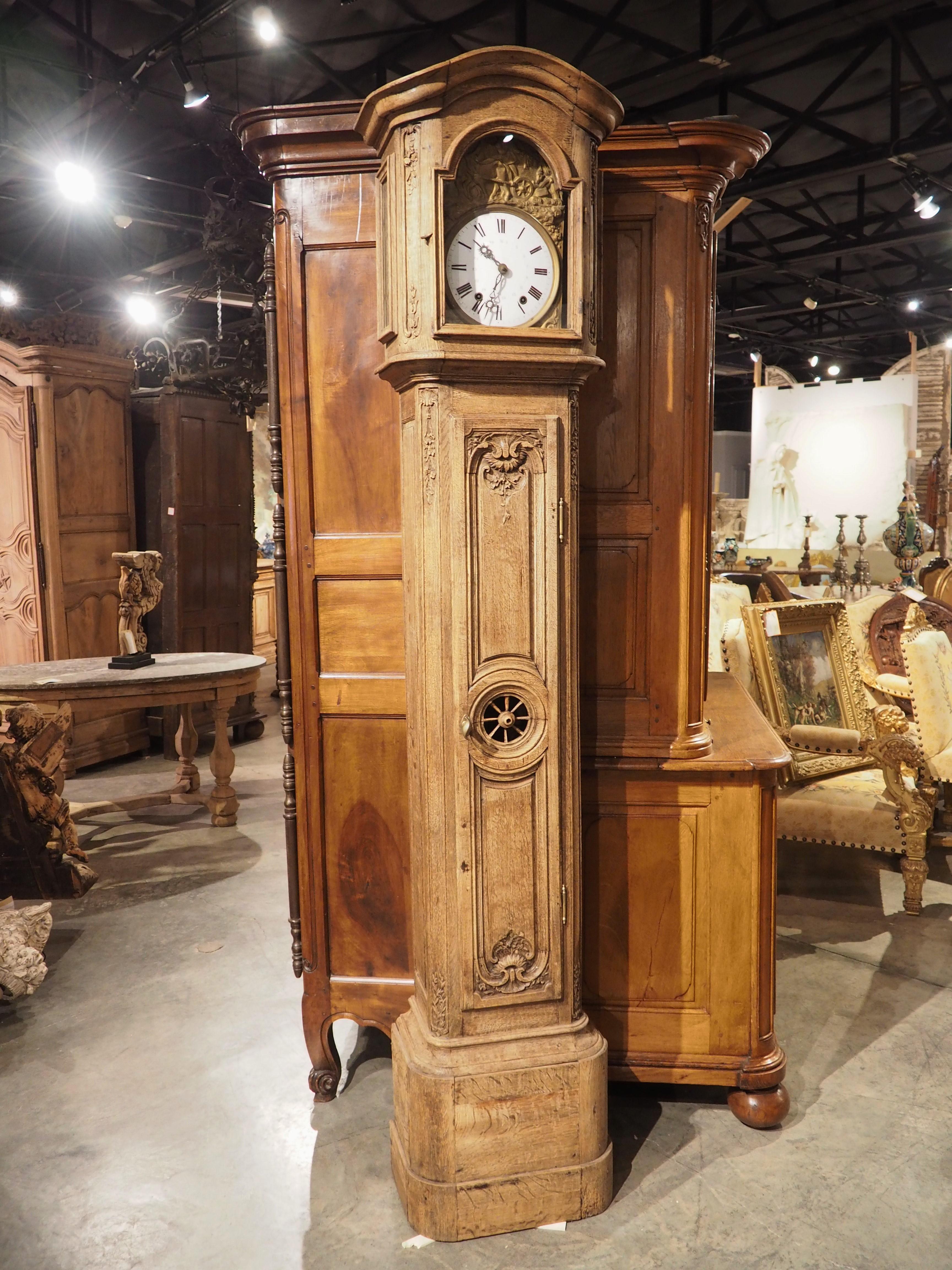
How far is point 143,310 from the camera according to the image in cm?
826

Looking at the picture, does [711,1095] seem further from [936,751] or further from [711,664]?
[711,664]

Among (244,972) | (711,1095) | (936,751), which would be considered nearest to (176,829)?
(244,972)

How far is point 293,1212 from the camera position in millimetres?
2107

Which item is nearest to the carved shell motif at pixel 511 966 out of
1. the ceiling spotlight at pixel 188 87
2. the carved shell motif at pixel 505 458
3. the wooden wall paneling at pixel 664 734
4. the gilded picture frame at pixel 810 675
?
the wooden wall paneling at pixel 664 734

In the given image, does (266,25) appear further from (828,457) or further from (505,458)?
(828,457)

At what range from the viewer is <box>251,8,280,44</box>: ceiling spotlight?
4.65m

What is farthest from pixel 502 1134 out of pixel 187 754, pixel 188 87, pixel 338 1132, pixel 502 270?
pixel 188 87

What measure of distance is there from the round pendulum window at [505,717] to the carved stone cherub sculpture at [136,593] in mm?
3023

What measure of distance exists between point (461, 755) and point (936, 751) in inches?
107

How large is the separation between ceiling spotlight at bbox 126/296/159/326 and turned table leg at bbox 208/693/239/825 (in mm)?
4876

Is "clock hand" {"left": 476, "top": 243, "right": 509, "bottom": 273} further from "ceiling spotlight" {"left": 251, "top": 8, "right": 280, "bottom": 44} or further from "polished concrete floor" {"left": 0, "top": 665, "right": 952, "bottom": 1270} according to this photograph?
"ceiling spotlight" {"left": 251, "top": 8, "right": 280, "bottom": 44}

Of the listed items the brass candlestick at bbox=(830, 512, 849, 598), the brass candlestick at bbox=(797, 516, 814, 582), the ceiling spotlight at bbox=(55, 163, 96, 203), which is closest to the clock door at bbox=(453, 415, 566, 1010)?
the ceiling spotlight at bbox=(55, 163, 96, 203)

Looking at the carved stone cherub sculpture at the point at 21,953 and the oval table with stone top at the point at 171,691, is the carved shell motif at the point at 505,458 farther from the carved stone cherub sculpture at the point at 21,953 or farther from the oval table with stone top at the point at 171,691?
the oval table with stone top at the point at 171,691

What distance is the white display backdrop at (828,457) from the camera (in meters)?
12.9
